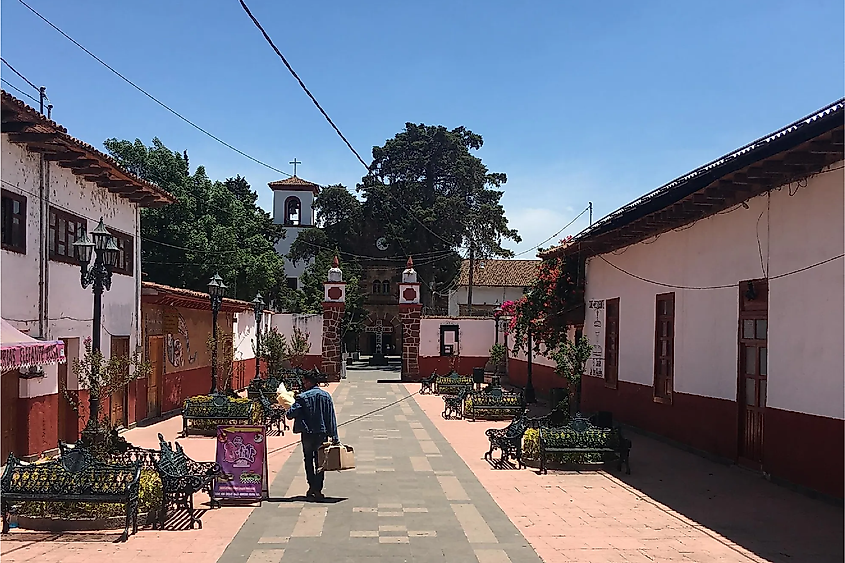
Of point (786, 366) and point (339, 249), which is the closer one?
point (786, 366)

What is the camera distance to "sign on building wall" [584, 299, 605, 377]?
763 inches

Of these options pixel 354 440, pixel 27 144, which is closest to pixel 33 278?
pixel 27 144

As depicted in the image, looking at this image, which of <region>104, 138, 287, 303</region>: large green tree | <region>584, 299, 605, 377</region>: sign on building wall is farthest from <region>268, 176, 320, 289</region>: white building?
<region>584, 299, 605, 377</region>: sign on building wall

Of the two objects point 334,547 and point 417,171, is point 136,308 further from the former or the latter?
point 417,171

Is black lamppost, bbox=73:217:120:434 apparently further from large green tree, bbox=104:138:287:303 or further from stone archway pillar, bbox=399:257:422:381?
large green tree, bbox=104:138:287:303

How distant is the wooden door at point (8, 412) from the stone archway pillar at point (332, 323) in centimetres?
2166

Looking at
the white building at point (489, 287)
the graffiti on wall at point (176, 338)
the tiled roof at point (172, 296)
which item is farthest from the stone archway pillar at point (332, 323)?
the white building at point (489, 287)

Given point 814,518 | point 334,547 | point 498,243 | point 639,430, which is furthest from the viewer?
point 498,243

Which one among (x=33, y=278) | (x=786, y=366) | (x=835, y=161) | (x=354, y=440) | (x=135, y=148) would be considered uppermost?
(x=135, y=148)

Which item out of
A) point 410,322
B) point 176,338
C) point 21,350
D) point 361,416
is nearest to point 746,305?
point 21,350

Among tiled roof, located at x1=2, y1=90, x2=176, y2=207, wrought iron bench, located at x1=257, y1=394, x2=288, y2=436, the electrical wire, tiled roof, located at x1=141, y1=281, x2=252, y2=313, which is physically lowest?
the electrical wire

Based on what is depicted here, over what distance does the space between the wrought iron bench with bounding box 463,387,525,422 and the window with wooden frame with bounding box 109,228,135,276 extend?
852cm

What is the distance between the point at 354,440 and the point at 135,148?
26.2 m

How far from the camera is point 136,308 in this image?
55.3 feet
